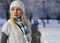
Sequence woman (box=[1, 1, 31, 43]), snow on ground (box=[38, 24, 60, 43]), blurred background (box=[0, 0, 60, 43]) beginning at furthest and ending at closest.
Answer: snow on ground (box=[38, 24, 60, 43]), blurred background (box=[0, 0, 60, 43]), woman (box=[1, 1, 31, 43])

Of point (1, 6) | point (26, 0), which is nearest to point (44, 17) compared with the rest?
point (26, 0)

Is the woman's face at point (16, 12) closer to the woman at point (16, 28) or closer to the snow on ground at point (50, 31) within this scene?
the woman at point (16, 28)

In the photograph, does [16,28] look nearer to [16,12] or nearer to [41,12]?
[16,12]

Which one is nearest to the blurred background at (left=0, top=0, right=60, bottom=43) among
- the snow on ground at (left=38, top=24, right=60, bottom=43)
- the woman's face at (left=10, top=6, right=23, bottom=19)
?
the snow on ground at (left=38, top=24, right=60, bottom=43)

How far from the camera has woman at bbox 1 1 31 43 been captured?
191 cm

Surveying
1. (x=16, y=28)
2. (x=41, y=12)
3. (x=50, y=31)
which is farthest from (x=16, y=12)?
(x=50, y=31)

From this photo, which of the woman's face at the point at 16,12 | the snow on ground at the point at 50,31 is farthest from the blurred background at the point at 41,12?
the woman's face at the point at 16,12

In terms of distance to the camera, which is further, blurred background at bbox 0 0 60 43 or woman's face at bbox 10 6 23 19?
blurred background at bbox 0 0 60 43

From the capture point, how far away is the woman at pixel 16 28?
1914 mm

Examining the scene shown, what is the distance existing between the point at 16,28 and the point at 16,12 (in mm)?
134

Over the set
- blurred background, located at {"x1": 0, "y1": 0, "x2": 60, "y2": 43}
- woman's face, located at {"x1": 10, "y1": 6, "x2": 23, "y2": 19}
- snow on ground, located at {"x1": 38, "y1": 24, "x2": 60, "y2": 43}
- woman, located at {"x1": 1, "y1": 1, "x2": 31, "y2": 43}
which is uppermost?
woman's face, located at {"x1": 10, "y1": 6, "x2": 23, "y2": 19}

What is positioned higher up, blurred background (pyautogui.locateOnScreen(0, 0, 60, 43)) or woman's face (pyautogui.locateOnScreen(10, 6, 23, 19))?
woman's face (pyautogui.locateOnScreen(10, 6, 23, 19))

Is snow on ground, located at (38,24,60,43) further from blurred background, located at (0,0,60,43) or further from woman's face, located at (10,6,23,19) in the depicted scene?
woman's face, located at (10,6,23,19)

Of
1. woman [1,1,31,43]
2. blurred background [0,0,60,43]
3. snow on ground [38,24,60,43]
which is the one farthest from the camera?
snow on ground [38,24,60,43]
